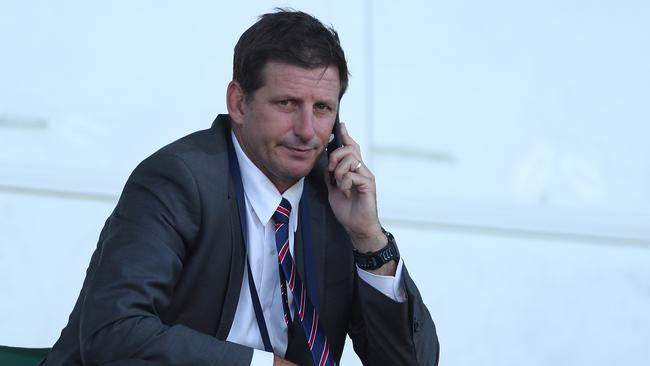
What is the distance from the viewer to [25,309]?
4.08 m

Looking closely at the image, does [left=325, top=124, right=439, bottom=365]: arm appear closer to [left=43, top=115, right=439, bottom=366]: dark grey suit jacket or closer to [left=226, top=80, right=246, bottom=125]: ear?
[left=43, top=115, right=439, bottom=366]: dark grey suit jacket

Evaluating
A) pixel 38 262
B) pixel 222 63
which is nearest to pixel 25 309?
pixel 38 262

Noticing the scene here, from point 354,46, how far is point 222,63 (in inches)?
18.7

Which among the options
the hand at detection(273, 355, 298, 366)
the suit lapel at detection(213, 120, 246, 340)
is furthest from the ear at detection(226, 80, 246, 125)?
the hand at detection(273, 355, 298, 366)

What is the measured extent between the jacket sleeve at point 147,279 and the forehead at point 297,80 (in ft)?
0.83

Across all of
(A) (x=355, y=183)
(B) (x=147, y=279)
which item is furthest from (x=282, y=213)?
(B) (x=147, y=279)

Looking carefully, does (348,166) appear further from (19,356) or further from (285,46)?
(19,356)

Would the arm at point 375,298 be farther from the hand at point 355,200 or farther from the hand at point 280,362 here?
the hand at point 280,362

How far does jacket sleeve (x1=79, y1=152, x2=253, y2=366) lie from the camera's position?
242cm

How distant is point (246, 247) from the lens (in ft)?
8.80

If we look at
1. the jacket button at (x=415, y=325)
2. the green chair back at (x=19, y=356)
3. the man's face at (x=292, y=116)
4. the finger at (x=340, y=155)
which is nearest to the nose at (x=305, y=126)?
the man's face at (x=292, y=116)

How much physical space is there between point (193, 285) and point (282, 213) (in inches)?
10.1

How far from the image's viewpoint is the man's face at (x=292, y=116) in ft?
8.68

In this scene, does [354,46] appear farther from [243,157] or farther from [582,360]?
[243,157]
